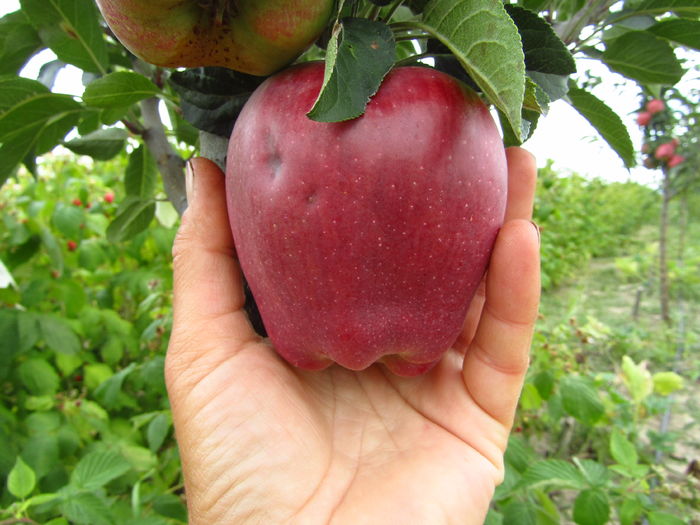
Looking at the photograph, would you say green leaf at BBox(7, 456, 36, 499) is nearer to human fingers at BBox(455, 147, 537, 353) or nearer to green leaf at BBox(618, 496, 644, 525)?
human fingers at BBox(455, 147, 537, 353)

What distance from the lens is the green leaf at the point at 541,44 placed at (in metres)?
0.54

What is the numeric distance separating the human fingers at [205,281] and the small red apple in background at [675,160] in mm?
3542

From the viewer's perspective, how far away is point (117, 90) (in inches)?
26.0

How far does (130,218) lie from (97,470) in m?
0.51

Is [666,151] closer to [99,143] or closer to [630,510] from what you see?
[630,510]

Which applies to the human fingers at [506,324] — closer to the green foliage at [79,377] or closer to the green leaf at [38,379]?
the green foliage at [79,377]

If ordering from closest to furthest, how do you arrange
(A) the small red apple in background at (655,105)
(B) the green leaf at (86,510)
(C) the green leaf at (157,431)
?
(B) the green leaf at (86,510), (C) the green leaf at (157,431), (A) the small red apple in background at (655,105)

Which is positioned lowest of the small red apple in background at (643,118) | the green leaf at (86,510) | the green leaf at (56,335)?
the green leaf at (86,510)

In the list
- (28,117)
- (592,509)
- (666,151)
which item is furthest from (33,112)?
(666,151)

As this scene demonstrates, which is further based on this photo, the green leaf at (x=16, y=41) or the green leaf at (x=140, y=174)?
the green leaf at (x=140, y=174)

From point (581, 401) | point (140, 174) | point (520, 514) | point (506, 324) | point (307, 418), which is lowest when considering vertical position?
point (520, 514)

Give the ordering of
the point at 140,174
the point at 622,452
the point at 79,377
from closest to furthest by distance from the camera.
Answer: the point at 140,174, the point at 622,452, the point at 79,377

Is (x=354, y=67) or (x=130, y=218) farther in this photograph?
(x=130, y=218)

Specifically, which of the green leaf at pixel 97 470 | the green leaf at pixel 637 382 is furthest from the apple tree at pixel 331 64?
the green leaf at pixel 637 382
